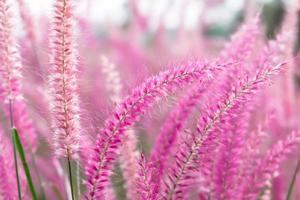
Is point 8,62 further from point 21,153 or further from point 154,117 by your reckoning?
point 154,117

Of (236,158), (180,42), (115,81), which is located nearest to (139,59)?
(180,42)

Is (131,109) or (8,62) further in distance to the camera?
(8,62)

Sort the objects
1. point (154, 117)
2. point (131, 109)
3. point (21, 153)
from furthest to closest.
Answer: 1. point (154, 117)
2. point (21, 153)
3. point (131, 109)

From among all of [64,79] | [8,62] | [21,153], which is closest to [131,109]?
[64,79]

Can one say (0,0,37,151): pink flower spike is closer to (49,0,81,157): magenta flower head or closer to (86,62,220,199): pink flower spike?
(49,0,81,157): magenta flower head

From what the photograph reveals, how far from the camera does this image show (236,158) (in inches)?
57.3

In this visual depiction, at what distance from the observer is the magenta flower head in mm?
1234

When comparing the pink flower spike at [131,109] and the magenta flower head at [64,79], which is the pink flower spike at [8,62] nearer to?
the magenta flower head at [64,79]

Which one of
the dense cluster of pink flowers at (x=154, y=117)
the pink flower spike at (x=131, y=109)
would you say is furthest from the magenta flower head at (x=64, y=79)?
the pink flower spike at (x=131, y=109)

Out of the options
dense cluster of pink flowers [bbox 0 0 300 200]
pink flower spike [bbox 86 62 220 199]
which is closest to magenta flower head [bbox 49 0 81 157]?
dense cluster of pink flowers [bbox 0 0 300 200]

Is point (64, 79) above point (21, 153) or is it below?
above

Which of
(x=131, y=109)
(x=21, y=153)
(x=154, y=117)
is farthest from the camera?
(x=154, y=117)

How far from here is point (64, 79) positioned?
1.24m

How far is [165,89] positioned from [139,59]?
192cm
